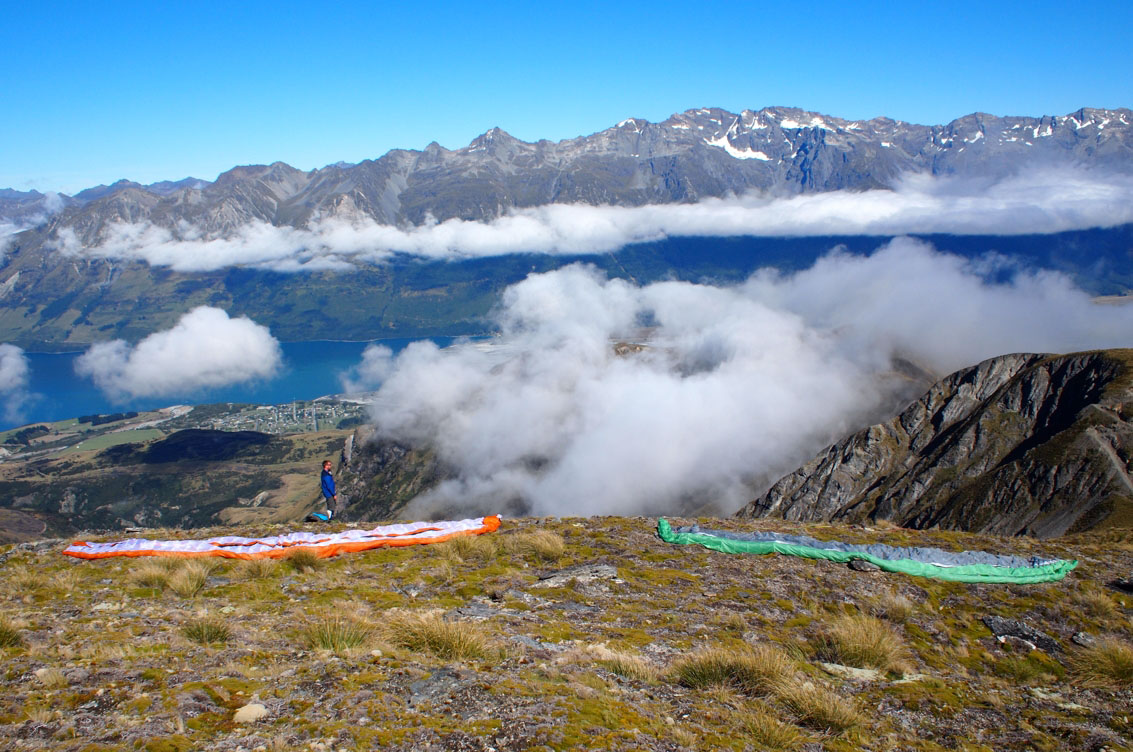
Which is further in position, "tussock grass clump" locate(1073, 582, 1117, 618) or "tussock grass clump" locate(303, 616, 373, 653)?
"tussock grass clump" locate(1073, 582, 1117, 618)

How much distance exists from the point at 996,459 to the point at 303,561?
133666 millimetres

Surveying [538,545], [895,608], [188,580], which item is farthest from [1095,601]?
[188,580]

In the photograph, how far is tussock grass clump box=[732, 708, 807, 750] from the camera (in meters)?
5.99

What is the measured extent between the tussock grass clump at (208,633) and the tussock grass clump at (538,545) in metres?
6.63

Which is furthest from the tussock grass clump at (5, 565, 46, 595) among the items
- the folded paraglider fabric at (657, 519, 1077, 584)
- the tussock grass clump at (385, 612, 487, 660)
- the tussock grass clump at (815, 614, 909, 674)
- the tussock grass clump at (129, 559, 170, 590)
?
the tussock grass clump at (815, 614, 909, 674)

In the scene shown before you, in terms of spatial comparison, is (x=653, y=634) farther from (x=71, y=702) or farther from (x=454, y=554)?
(x=71, y=702)

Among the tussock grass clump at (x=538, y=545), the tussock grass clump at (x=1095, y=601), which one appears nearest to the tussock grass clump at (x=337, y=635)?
the tussock grass clump at (x=538, y=545)

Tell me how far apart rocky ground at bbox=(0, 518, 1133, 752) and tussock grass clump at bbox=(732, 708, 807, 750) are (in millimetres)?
24

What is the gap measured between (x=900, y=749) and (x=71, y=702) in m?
8.07

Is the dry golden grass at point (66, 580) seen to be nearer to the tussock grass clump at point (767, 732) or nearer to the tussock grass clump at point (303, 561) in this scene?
Answer: the tussock grass clump at point (303, 561)

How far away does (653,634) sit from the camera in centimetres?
923

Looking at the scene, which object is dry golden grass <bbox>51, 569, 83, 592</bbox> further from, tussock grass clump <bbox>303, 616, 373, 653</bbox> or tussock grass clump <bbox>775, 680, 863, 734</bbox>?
tussock grass clump <bbox>775, 680, 863, 734</bbox>

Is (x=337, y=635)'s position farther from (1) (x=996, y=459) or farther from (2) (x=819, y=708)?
(1) (x=996, y=459)

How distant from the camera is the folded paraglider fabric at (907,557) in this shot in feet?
37.8
